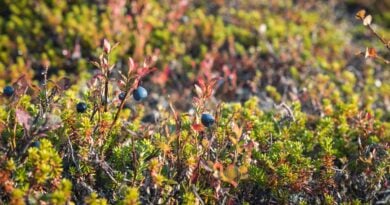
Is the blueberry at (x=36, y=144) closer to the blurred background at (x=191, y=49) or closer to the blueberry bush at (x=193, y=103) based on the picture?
the blueberry bush at (x=193, y=103)

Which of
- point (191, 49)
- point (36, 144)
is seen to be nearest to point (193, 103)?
point (36, 144)

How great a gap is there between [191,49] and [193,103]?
2.75 meters

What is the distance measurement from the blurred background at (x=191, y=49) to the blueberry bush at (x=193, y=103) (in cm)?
2

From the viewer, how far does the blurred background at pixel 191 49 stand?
471 centimetres

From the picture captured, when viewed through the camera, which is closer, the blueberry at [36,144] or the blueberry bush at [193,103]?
the blueberry at [36,144]

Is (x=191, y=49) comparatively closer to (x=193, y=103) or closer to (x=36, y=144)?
(x=193, y=103)

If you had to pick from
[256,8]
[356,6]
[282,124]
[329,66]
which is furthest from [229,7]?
[282,124]

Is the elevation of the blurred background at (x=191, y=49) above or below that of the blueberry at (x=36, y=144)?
below

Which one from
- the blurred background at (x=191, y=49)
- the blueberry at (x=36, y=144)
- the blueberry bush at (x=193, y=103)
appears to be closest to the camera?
the blueberry at (x=36, y=144)

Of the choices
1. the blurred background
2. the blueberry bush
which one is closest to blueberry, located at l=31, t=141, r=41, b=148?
the blueberry bush

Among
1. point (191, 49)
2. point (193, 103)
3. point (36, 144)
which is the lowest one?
point (191, 49)

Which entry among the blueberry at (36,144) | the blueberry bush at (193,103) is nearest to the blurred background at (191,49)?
the blueberry bush at (193,103)

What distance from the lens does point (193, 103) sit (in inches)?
103

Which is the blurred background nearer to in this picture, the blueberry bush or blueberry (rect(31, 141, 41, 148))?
the blueberry bush
